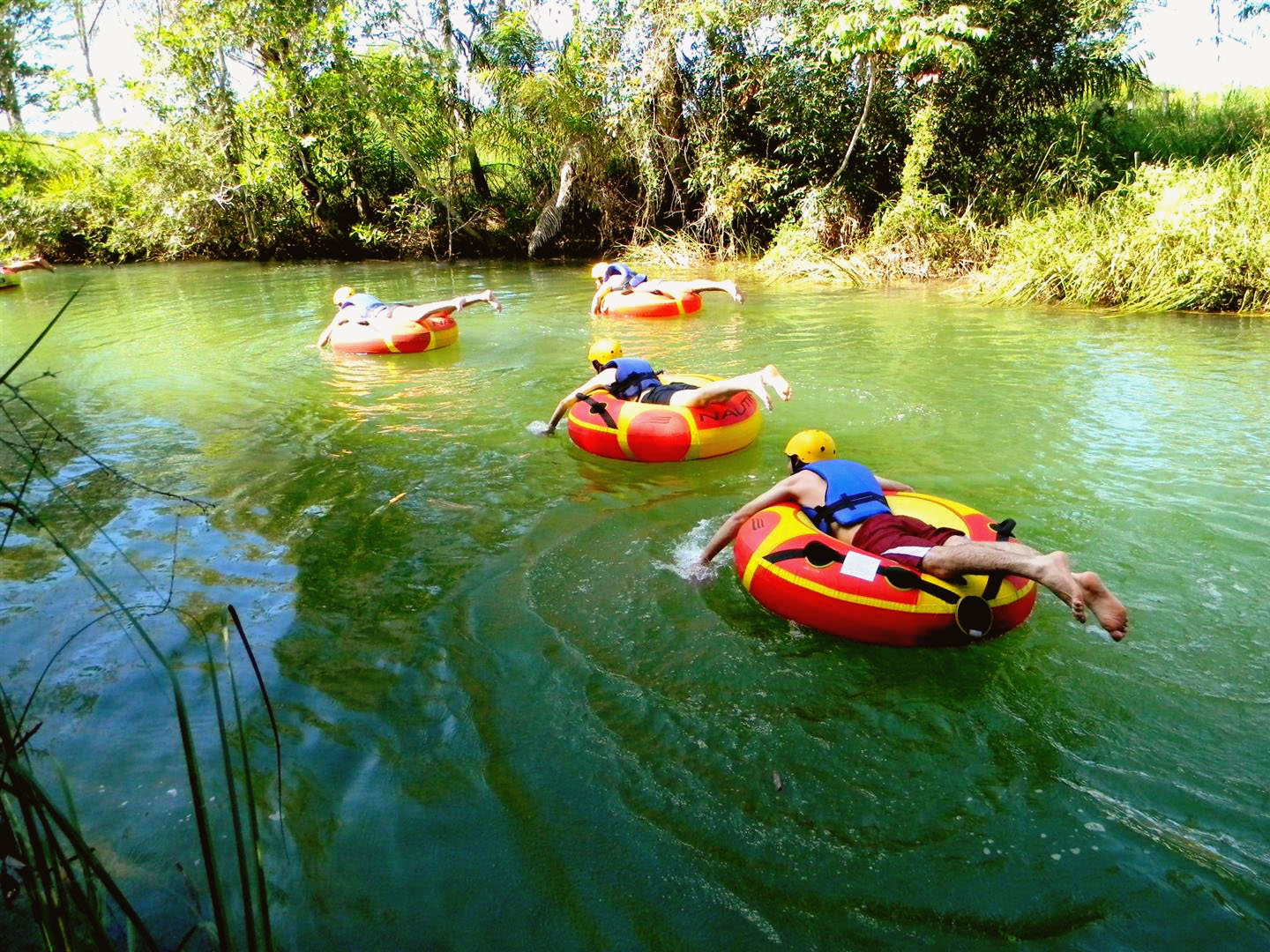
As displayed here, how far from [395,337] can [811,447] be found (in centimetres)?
674

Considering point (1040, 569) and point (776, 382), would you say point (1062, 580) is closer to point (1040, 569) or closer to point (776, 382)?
point (1040, 569)

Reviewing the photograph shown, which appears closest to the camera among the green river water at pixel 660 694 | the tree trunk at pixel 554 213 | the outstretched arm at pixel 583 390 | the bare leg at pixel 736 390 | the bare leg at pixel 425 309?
the green river water at pixel 660 694

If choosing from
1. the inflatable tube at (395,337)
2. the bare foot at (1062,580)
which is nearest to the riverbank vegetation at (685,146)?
the inflatable tube at (395,337)

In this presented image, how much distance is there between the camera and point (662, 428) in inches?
248

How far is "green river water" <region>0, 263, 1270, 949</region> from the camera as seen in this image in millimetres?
2727

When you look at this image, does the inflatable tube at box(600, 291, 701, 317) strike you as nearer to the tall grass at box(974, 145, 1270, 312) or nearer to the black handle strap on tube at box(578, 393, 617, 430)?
the tall grass at box(974, 145, 1270, 312)

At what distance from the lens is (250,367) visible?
1002cm

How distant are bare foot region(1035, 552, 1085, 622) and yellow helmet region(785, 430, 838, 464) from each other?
165 cm

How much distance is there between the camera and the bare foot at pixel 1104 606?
2.96 metres

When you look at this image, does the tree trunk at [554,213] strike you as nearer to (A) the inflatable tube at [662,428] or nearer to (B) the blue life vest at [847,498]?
(A) the inflatable tube at [662,428]

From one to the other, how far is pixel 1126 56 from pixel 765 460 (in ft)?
40.5

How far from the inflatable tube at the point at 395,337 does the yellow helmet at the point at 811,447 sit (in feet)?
21.5

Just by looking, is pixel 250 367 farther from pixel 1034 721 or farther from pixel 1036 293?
pixel 1036 293

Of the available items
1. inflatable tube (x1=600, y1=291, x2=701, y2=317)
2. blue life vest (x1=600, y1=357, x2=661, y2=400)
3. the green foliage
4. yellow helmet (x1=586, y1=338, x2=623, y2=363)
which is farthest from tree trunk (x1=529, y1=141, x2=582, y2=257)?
blue life vest (x1=600, y1=357, x2=661, y2=400)
